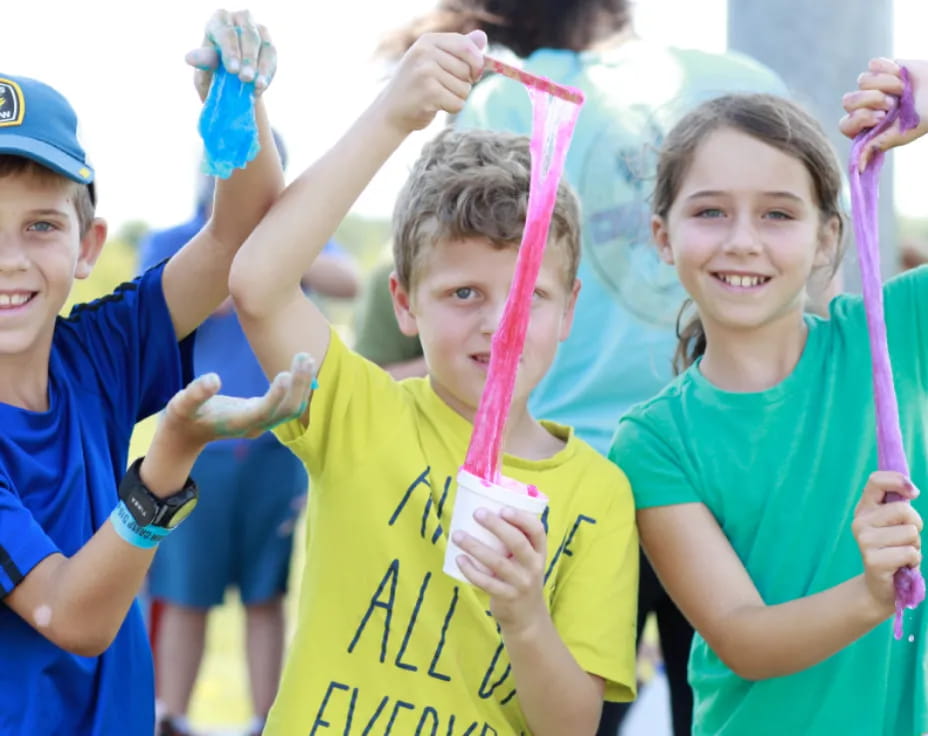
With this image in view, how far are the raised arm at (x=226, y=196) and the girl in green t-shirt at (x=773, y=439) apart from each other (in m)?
0.75

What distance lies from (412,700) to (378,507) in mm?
310

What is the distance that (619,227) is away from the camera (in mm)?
3045

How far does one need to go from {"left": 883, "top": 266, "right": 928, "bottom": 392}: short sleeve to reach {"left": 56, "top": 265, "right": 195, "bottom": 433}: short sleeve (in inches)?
49.1

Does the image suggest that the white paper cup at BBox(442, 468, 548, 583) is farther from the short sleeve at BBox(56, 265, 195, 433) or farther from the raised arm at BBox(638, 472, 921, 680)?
the short sleeve at BBox(56, 265, 195, 433)

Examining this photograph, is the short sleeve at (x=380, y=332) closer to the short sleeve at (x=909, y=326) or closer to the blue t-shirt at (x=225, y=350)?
the blue t-shirt at (x=225, y=350)

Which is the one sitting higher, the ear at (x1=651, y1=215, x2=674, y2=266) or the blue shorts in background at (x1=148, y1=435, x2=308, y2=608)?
the ear at (x1=651, y1=215, x2=674, y2=266)

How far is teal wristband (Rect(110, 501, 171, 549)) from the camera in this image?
1.87 meters

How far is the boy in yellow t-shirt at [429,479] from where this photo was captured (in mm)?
2139

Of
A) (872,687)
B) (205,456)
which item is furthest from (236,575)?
(872,687)

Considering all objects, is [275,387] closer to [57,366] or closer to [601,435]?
[57,366]

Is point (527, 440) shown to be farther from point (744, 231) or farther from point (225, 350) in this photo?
point (225, 350)

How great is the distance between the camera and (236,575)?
4.50 m

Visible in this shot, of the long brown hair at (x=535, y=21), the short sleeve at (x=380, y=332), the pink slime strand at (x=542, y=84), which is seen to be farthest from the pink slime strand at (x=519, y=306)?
the short sleeve at (x=380, y=332)

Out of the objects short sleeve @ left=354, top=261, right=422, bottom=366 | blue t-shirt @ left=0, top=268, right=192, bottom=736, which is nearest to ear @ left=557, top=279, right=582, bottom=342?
blue t-shirt @ left=0, top=268, right=192, bottom=736
